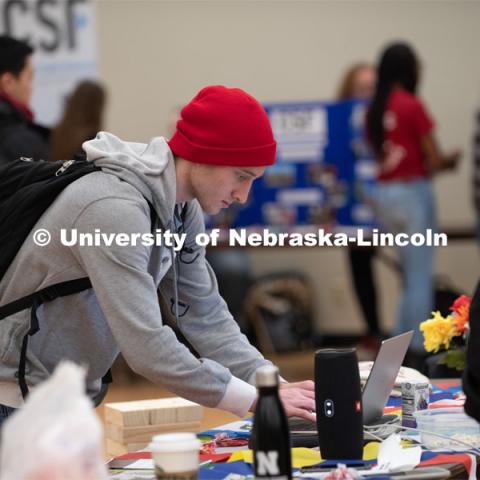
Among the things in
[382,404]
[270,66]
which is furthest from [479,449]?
[270,66]

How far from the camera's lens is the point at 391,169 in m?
5.59

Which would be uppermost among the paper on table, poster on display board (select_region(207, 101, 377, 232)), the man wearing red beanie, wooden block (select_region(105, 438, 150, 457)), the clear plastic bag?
poster on display board (select_region(207, 101, 377, 232))

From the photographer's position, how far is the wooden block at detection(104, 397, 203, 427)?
2699 mm

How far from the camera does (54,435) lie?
1.24 meters

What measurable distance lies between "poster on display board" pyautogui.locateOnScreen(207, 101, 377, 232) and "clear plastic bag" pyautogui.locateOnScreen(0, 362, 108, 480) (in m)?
5.39

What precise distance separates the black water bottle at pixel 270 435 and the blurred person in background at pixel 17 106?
247 centimetres

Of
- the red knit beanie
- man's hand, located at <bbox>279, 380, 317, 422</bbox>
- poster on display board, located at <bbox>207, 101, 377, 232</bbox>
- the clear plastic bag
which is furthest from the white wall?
the clear plastic bag

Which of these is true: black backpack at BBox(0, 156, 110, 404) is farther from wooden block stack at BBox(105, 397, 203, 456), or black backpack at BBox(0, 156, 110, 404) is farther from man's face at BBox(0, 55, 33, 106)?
man's face at BBox(0, 55, 33, 106)

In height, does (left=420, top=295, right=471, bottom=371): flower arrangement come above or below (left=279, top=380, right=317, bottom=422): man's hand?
above

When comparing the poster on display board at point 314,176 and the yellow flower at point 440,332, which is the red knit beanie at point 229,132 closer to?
the yellow flower at point 440,332

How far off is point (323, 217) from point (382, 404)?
183 inches

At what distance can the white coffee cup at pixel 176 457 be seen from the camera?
1.46 m

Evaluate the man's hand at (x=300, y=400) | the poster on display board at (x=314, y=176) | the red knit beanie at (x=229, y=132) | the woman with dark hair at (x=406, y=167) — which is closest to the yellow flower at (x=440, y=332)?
the man's hand at (x=300, y=400)

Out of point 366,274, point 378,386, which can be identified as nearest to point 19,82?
point 378,386
